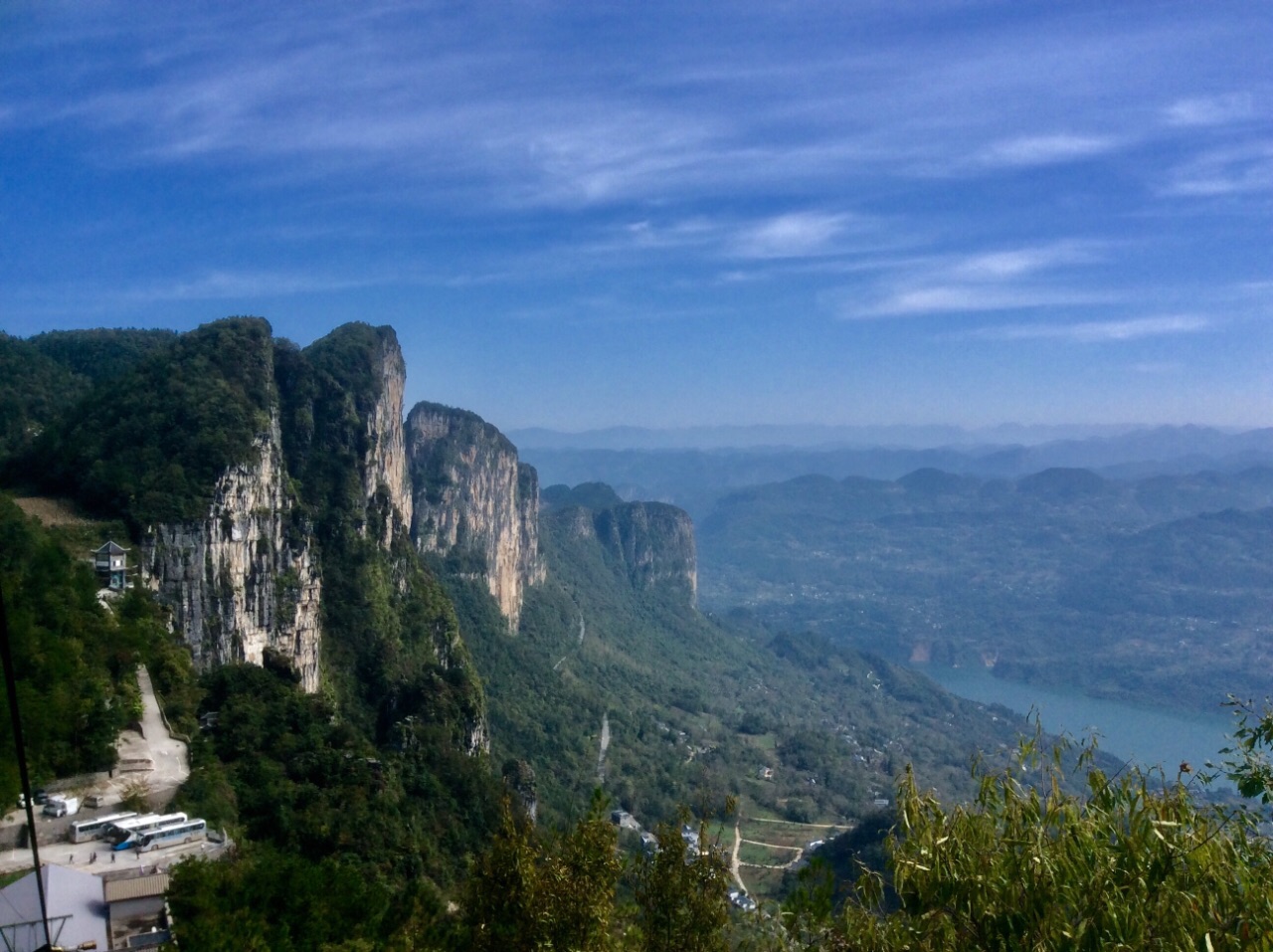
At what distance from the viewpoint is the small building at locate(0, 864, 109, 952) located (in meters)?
10.9

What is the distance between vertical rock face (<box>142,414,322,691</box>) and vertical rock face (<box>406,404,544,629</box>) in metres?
34.5

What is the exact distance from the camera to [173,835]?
1666 centimetres

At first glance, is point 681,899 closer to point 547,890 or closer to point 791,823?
point 547,890

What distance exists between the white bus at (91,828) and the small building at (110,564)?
1202 cm

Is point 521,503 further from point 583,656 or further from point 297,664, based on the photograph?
point 297,664

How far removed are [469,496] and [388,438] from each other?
2311 cm

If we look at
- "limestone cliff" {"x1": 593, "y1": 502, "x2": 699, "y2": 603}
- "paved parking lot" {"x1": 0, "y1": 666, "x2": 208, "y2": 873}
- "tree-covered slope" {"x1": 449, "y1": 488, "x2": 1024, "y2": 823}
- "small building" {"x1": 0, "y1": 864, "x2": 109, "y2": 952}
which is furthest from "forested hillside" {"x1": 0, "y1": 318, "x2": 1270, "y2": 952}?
"limestone cliff" {"x1": 593, "y1": 502, "x2": 699, "y2": 603}

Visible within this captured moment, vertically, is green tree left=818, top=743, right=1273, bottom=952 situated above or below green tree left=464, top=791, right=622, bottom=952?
above

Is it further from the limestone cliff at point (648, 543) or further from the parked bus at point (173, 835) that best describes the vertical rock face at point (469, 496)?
the parked bus at point (173, 835)

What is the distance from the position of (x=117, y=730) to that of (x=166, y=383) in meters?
19.9

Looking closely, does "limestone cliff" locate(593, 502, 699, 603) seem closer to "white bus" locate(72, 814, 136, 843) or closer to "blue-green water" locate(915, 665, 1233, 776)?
"blue-green water" locate(915, 665, 1233, 776)

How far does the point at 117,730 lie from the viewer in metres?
20.5

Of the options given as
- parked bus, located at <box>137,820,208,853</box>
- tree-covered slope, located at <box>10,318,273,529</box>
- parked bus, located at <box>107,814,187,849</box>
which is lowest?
parked bus, located at <box>137,820,208,853</box>

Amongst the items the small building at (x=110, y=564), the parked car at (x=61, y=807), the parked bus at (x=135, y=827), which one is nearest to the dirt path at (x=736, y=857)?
the small building at (x=110, y=564)
